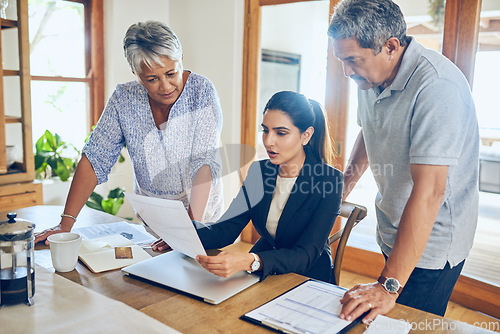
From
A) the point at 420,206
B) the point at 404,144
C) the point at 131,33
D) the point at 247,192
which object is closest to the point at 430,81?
the point at 404,144

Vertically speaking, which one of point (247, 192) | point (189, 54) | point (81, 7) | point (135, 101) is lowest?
point (247, 192)

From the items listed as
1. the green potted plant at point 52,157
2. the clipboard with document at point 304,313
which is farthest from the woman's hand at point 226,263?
the green potted plant at point 52,157

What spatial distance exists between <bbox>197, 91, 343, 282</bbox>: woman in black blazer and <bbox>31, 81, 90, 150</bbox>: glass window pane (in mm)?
2530

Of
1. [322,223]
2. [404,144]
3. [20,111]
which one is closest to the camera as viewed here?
[404,144]

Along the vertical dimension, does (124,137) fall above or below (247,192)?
above

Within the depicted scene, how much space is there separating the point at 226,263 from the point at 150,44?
0.83 m

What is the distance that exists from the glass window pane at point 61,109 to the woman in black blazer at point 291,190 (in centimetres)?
253

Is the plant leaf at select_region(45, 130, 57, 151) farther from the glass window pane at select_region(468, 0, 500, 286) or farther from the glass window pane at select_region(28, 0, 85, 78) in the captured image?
the glass window pane at select_region(468, 0, 500, 286)

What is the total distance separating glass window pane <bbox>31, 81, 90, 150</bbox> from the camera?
3.62m

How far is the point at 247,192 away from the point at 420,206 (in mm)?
752

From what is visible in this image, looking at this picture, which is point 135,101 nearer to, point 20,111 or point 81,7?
point 20,111

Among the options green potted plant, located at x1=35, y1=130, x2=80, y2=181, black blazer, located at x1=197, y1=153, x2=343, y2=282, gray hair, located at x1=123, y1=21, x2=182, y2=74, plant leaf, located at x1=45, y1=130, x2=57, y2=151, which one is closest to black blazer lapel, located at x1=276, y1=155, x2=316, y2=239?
black blazer, located at x1=197, y1=153, x2=343, y2=282

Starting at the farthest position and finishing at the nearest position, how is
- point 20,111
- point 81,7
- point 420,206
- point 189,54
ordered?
point 189,54 → point 81,7 → point 20,111 → point 420,206

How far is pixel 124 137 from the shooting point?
6.11 ft
